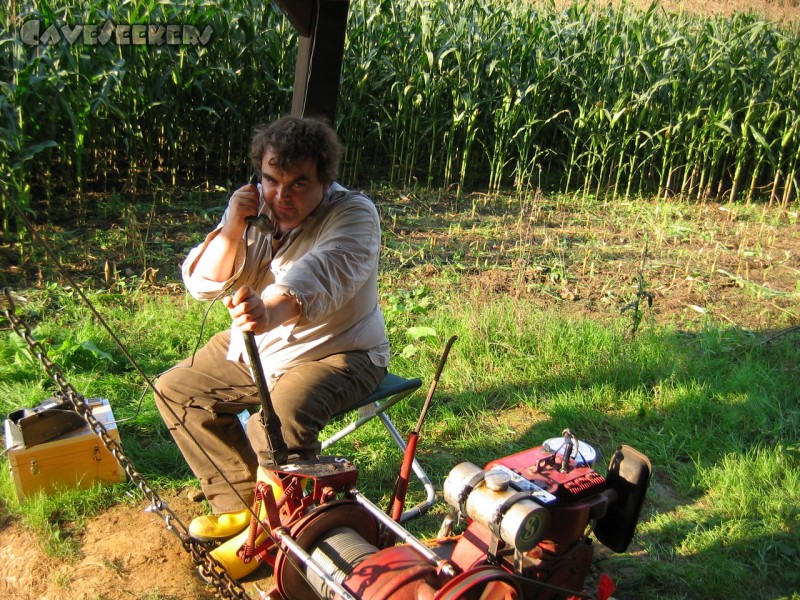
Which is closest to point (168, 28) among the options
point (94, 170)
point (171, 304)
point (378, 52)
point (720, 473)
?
point (94, 170)

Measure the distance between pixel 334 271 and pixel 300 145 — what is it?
0.49 metres

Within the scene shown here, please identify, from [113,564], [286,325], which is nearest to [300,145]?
[286,325]

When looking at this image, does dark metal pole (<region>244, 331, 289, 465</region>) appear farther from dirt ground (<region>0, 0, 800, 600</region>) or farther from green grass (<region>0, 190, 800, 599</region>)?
dirt ground (<region>0, 0, 800, 600</region>)

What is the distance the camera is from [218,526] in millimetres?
2992

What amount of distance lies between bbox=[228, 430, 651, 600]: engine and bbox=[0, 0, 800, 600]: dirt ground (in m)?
0.61

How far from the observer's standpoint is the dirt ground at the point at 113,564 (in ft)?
9.08

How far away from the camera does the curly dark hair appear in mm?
2639

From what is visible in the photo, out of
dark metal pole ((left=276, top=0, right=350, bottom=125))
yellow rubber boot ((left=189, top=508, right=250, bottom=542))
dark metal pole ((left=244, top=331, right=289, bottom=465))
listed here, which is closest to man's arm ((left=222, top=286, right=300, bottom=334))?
dark metal pole ((left=244, top=331, right=289, bottom=465))

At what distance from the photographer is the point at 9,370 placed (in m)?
3.99

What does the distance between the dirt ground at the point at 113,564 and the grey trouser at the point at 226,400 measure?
11.4 inches

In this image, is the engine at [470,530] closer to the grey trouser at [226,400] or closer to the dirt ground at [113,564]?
the grey trouser at [226,400]

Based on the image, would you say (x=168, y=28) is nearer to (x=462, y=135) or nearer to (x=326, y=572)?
(x=462, y=135)

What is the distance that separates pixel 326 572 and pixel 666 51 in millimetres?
8035
